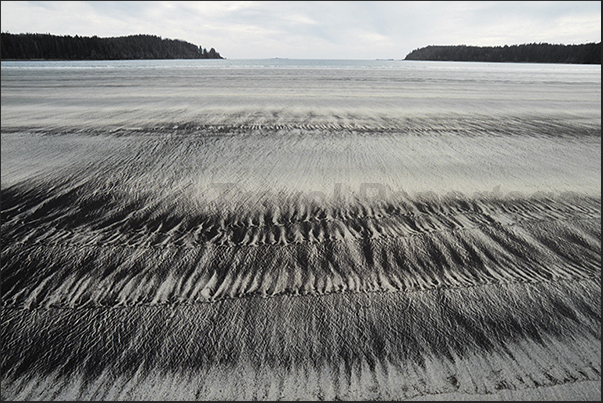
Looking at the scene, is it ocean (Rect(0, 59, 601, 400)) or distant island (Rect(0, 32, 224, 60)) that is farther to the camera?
distant island (Rect(0, 32, 224, 60))

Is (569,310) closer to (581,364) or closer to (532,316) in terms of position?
(532,316)

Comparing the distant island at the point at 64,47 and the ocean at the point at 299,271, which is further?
the distant island at the point at 64,47

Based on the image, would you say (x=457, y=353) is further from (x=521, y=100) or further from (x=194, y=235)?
(x=521, y=100)

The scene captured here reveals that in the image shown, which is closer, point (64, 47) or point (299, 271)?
point (299, 271)

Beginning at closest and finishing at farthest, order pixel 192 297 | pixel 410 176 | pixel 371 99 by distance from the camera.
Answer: pixel 192 297 → pixel 410 176 → pixel 371 99

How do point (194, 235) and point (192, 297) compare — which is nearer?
point (192, 297)

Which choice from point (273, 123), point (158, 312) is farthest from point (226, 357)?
point (273, 123)

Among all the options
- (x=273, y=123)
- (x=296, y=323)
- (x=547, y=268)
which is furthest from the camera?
(x=273, y=123)
